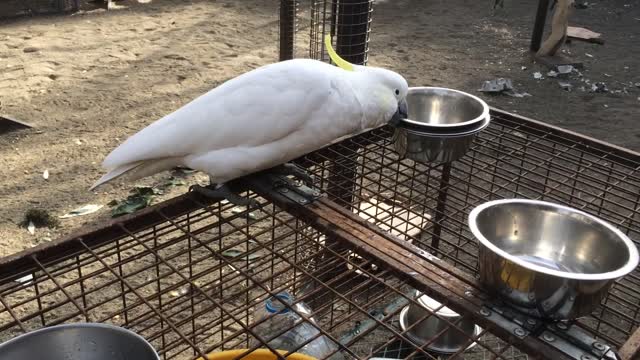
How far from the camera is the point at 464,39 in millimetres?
5477

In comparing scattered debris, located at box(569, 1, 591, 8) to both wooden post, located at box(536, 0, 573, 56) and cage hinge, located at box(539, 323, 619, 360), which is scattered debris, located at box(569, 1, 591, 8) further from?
cage hinge, located at box(539, 323, 619, 360)

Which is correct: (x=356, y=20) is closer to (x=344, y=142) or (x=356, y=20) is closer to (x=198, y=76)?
(x=344, y=142)

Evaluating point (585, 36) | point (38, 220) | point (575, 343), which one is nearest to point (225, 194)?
point (575, 343)

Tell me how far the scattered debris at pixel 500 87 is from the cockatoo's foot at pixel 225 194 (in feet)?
10.0

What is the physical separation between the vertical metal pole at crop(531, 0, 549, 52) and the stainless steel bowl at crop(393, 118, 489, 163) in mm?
3673

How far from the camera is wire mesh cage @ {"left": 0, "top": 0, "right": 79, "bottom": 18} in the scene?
545cm

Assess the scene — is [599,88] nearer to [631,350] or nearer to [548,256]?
[548,256]

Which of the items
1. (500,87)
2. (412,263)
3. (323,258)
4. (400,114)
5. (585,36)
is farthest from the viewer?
(585,36)

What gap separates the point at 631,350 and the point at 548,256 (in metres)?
0.31

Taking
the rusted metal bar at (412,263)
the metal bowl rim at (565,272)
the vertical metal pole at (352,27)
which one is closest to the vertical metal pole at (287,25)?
the vertical metal pole at (352,27)

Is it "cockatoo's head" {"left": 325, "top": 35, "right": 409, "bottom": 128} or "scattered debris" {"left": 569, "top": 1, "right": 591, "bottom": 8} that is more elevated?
"cockatoo's head" {"left": 325, "top": 35, "right": 409, "bottom": 128}

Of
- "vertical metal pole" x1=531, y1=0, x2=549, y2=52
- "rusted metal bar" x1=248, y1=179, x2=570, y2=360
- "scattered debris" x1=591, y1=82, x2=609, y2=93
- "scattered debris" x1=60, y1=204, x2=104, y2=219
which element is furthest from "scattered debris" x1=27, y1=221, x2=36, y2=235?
"vertical metal pole" x1=531, y1=0, x2=549, y2=52

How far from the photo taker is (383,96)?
5.41 feet

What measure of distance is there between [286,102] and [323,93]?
0.11 metres
